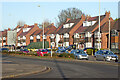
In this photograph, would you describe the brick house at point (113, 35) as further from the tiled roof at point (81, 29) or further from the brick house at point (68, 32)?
the brick house at point (68, 32)

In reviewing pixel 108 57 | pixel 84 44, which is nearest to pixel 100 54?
pixel 108 57

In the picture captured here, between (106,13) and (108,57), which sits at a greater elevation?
(106,13)

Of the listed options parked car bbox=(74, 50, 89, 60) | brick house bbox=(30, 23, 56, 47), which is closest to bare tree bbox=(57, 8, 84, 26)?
brick house bbox=(30, 23, 56, 47)

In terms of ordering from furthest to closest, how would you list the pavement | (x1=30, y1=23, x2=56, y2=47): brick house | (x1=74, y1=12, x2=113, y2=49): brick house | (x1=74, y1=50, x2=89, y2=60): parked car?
(x1=30, y1=23, x2=56, y2=47): brick house < (x1=74, y1=12, x2=113, y2=49): brick house < (x1=74, y1=50, x2=89, y2=60): parked car < the pavement

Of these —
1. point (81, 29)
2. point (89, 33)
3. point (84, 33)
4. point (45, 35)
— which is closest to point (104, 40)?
point (89, 33)

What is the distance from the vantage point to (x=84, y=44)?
66688 millimetres

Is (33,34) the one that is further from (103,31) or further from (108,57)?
(108,57)

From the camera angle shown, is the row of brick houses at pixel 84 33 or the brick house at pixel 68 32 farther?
the brick house at pixel 68 32

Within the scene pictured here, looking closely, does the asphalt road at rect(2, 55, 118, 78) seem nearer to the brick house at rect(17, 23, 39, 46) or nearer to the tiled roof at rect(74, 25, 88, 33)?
the tiled roof at rect(74, 25, 88, 33)

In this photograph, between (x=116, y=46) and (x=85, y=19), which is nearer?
(x=116, y=46)

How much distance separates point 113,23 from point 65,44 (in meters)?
20.8

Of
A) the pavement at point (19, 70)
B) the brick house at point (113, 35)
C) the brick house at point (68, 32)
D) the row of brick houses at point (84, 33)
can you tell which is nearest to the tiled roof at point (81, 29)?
the row of brick houses at point (84, 33)

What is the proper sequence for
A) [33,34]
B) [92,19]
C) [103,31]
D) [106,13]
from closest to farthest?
1. [103,31]
2. [106,13]
3. [92,19]
4. [33,34]

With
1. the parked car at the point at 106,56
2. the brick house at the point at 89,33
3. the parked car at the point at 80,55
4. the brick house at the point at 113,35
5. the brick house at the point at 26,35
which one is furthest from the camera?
the brick house at the point at 26,35
